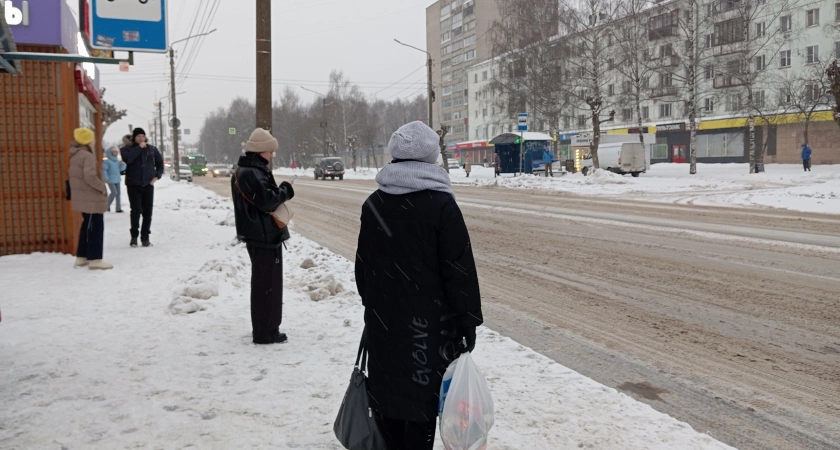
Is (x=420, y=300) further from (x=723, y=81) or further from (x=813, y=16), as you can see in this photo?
(x=723, y=81)

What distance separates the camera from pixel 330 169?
47.9 metres

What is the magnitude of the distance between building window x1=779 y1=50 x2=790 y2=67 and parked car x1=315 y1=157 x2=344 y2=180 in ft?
112

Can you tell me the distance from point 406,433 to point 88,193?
7.15 meters

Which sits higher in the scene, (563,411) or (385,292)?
(385,292)

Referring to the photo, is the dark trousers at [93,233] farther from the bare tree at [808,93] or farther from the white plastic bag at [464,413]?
the bare tree at [808,93]

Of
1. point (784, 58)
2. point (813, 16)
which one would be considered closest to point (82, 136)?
point (813, 16)

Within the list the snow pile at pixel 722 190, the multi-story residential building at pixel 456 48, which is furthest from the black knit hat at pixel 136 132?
the multi-story residential building at pixel 456 48

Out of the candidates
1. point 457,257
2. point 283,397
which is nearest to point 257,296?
point 283,397

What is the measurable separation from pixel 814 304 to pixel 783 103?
1737 inches

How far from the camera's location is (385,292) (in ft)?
8.92

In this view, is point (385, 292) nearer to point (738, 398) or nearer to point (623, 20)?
point (738, 398)

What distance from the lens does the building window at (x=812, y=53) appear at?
156 ft

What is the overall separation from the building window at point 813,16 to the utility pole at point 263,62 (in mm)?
50308

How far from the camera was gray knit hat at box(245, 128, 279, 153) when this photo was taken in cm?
518
